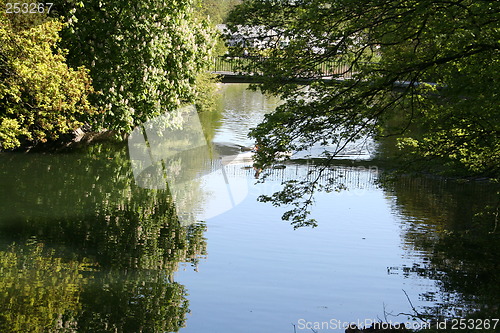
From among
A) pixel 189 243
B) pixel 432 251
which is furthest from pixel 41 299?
pixel 432 251

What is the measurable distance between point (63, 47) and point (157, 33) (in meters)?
3.61

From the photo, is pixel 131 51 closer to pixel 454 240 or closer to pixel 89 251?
pixel 89 251

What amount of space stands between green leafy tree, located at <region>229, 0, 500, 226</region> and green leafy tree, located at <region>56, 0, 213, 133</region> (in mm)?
11900

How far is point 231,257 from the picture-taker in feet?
51.4

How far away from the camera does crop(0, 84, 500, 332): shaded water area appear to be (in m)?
11.7

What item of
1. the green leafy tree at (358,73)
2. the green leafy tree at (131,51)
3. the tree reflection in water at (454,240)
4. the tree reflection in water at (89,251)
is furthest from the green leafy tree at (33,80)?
the tree reflection in water at (454,240)

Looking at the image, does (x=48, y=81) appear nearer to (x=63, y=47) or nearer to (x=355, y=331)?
(x=63, y=47)

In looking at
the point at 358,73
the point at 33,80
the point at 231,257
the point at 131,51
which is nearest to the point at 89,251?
the point at 231,257

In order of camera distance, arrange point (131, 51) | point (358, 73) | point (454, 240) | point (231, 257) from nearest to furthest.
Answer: point (358, 73) → point (231, 257) → point (454, 240) → point (131, 51)

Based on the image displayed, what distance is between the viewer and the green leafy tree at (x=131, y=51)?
2434 centimetres

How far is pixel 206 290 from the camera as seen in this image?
13148 millimetres

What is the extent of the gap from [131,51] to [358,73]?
13976mm

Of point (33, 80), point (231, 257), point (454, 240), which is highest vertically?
point (33, 80)

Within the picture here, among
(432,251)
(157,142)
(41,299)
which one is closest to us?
(41,299)
